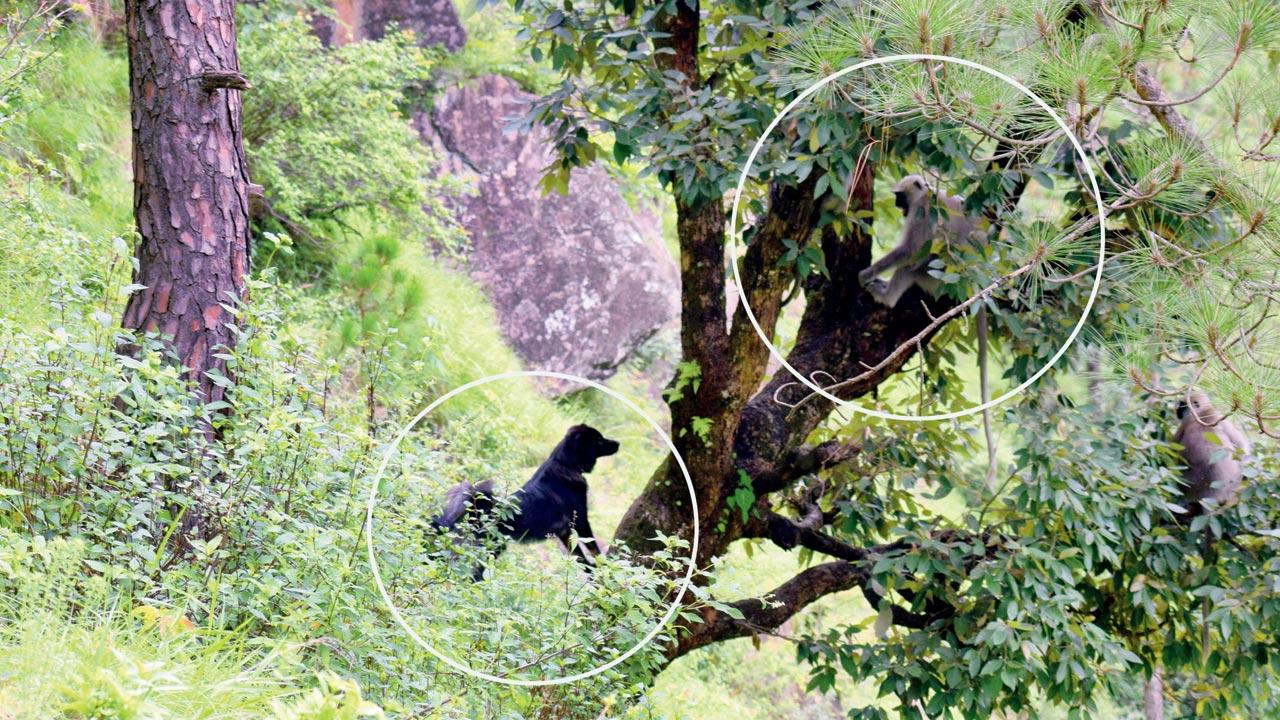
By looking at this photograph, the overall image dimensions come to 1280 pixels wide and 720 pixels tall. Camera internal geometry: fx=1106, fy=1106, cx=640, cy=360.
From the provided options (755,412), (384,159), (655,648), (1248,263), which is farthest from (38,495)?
(384,159)

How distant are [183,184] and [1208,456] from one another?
383 centimetres

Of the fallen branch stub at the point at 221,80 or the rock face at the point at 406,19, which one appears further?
the rock face at the point at 406,19

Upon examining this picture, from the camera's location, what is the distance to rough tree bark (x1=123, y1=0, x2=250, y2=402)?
3.31 metres

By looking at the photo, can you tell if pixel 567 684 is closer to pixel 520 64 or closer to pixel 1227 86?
pixel 1227 86

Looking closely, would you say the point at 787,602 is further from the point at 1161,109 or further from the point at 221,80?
the point at 221,80

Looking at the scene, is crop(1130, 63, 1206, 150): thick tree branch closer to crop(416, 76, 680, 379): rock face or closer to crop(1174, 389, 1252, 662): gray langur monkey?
crop(1174, 389, 1252, 662): gray langur monkey

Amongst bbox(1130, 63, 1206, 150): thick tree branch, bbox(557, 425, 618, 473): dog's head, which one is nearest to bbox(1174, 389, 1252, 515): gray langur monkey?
bbox(1130, 63, 1206, 150): thick tree branch

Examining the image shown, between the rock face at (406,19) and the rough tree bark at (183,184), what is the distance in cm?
527

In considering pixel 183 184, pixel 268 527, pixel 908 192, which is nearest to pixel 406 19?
pixel 908 192

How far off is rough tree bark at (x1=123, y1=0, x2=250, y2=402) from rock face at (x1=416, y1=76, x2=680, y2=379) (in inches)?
199

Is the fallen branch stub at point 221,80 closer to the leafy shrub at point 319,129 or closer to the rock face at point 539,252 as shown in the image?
the leafy shrub at point 319,129

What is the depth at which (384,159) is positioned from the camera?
6.64 meters

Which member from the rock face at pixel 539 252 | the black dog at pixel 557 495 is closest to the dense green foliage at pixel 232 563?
the black dog at pixel 557 495

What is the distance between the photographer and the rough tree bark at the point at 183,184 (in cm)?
331
